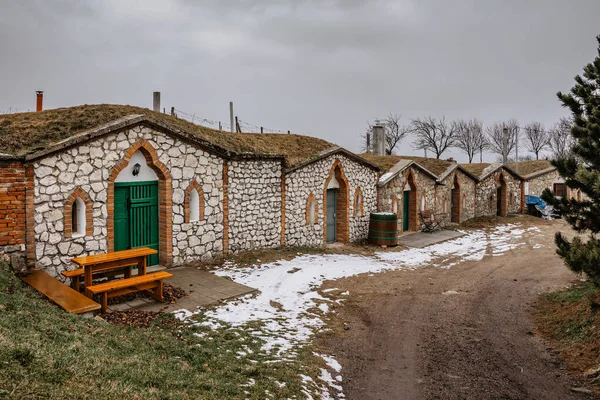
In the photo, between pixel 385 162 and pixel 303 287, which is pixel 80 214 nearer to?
pixel 303 287

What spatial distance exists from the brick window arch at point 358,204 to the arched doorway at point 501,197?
13.8 m

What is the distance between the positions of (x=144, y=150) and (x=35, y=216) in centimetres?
276

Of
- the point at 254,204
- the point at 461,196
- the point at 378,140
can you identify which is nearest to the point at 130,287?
the point at 254,204

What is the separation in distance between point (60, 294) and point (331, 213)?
1030cm

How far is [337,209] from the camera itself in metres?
16.4

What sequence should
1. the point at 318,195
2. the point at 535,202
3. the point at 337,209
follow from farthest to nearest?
1. the point at 535,202
2. the point at 337,209
3. the point at 318,195

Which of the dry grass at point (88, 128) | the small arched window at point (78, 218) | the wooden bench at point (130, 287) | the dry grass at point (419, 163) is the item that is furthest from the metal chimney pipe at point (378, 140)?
the wooden bench at point (130, 287)

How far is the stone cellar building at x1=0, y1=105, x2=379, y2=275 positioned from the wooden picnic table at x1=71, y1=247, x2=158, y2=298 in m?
1.20

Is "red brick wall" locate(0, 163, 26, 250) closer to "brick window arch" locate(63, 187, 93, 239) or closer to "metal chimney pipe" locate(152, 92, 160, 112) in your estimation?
"brick window arch" locate(63, 187, 93, 239)

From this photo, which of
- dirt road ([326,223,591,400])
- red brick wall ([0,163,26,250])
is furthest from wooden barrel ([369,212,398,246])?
red brick wall ([0,163,26,250])

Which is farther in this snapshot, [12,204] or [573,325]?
[12,204]

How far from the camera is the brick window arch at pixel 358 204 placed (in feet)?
55.0

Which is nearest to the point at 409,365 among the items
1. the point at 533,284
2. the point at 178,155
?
the point at 533,284

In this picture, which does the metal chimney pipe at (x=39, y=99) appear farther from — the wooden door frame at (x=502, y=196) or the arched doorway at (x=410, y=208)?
the wooden door frame at (x=502, y=196)
